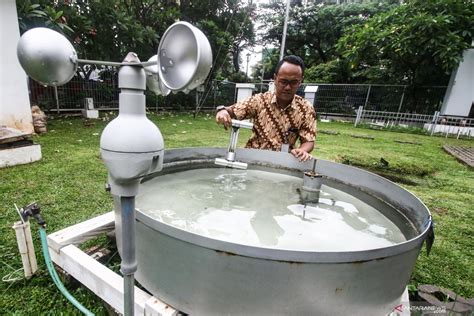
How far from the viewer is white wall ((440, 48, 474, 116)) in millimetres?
10594

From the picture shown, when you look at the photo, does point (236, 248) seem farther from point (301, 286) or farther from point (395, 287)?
point (395, 287)

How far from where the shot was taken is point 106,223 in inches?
66.6

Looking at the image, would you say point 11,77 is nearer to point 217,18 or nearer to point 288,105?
point 288,105

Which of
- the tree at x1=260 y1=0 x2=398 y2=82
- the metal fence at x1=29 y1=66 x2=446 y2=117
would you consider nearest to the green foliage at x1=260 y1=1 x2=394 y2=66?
the tree at x1=260 y1=0 x2=398 y2=82

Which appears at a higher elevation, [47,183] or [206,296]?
[206,296]

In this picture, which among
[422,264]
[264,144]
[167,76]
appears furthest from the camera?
[264,144]

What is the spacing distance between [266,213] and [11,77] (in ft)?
15.3

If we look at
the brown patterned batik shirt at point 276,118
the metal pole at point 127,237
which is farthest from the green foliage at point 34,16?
the metal pole at point 127,237

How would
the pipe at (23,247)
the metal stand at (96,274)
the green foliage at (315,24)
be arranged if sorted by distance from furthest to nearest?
the green foliage at (315,24), the pipe at (23,247), the metal stand at (96,274)

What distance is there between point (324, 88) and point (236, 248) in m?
15.4

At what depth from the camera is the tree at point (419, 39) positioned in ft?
32.3

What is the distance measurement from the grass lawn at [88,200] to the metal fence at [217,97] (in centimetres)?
327

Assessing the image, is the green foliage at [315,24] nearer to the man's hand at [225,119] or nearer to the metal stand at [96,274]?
the man's hand at [225,119]

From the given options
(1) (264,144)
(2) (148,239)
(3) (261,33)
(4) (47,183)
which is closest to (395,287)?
(2) (148,239)
